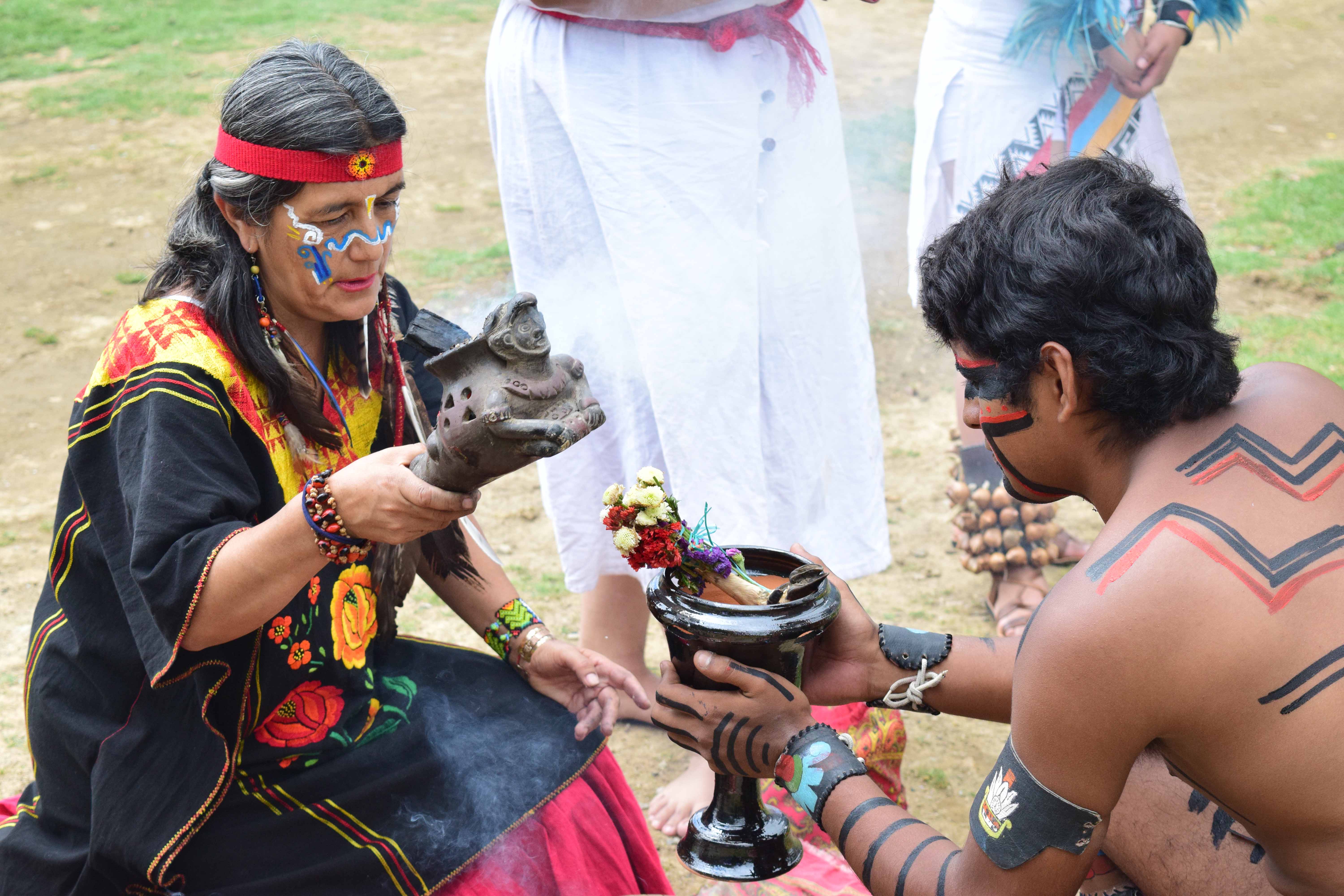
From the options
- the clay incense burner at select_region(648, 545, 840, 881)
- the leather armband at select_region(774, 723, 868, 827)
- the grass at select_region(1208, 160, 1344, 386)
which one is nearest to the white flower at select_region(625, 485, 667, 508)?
the clay incense burner at select_region(648, 545, 840, 881)

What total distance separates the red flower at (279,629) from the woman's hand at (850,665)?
1.06 meters

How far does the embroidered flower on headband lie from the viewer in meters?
2.30

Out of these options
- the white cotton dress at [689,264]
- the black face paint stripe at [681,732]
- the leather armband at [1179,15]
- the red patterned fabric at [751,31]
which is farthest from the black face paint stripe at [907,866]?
the leather armband at [1179,15]

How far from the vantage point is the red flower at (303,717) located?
2.38 m

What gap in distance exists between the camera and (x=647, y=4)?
311cm

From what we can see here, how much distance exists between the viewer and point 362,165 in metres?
2.31

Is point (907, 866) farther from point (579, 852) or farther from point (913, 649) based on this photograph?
point (579, 852)

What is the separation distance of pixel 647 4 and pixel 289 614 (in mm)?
1830

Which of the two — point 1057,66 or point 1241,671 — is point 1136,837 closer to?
point 1241,671

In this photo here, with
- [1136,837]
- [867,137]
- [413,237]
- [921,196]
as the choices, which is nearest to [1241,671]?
[1136,837]

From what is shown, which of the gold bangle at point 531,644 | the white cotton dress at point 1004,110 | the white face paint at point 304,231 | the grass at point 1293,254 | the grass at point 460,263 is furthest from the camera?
the grass at point 460,263

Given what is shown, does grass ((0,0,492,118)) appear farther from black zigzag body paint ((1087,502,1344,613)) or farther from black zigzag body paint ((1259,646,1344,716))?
black zigzag body paint ((1259,646,1344,716))

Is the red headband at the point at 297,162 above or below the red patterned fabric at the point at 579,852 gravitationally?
above

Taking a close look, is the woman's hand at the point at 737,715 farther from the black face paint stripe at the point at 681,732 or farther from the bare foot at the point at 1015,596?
the bare foot at the point at 1015,596
